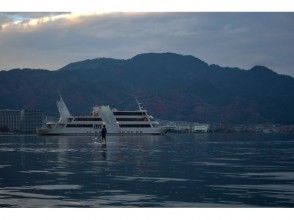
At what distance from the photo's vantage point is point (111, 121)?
631 inches

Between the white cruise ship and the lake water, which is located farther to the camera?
the white cruise ship

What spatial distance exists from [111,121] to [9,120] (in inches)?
196

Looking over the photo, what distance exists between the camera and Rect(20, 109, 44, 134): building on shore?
1185cm

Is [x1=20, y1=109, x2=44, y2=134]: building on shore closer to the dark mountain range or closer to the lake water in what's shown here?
the dark mountain range

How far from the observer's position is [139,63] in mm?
11102

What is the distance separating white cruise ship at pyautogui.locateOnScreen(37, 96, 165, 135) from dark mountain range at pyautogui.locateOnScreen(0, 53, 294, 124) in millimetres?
516

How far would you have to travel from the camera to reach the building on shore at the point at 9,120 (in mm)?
10875

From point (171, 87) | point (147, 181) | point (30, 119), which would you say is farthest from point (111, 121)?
point (147, 181)

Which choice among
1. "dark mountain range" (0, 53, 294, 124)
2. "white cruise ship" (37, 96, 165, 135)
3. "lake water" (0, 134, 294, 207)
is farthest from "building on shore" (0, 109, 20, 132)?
"white cruise ship" (37, 96, 165, 135)

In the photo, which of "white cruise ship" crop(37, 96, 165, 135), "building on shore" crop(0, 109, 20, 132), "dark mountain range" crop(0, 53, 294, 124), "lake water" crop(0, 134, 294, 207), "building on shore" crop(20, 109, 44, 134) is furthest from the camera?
"white cruise ship" crop(37, 96, 165, 135)

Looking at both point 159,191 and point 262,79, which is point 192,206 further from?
point 262,79

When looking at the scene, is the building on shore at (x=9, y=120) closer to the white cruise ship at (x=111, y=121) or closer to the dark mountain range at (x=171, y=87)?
the dark mountain range at (x=171, y=87)

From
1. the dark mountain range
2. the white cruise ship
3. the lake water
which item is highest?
the dark mountain range

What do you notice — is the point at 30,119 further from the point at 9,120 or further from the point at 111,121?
the point at 111,121
